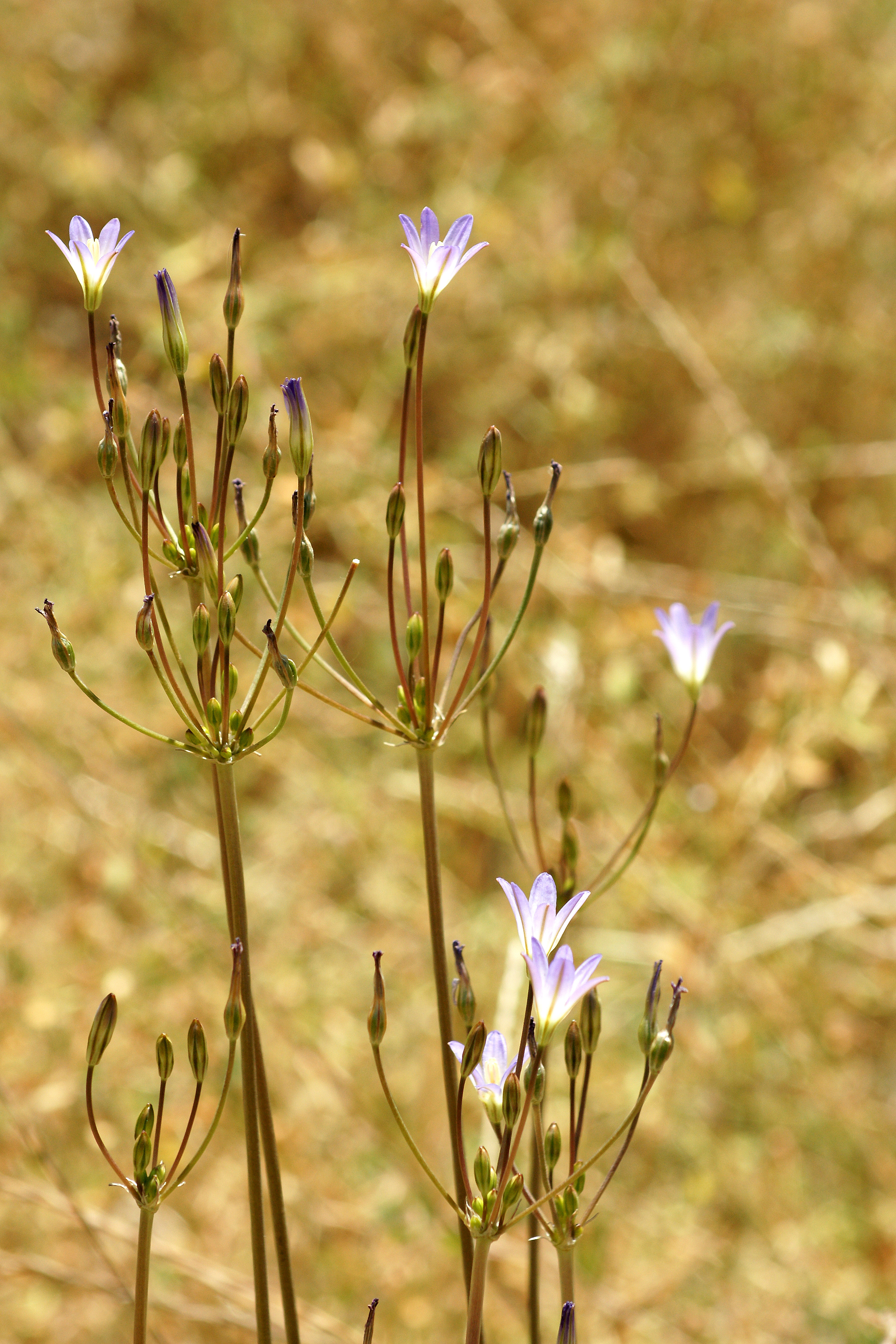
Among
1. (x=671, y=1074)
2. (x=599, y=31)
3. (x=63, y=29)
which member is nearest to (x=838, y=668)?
(x=671, y=1074)

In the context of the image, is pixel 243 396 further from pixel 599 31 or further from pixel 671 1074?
pixel 599 31

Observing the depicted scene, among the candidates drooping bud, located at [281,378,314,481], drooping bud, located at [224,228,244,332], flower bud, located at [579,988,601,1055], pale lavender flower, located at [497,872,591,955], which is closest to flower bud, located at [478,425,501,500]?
drooping bud, located at [281,378,314,481]

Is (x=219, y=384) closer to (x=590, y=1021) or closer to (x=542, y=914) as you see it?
(x=542, y=914)

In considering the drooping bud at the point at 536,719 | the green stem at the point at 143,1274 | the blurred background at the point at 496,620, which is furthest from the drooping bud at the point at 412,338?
the blurred background at the point at 496,620

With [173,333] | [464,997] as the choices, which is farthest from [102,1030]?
[173,333]

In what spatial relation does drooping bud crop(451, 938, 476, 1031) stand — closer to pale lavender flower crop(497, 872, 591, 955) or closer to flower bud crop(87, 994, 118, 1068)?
pale lavender flower crop(497, 872, 591, 955)

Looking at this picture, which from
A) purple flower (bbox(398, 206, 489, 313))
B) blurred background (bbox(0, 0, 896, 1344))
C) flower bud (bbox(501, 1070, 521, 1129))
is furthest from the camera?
blurred background (bbox(0, 0, 896, 1344))
